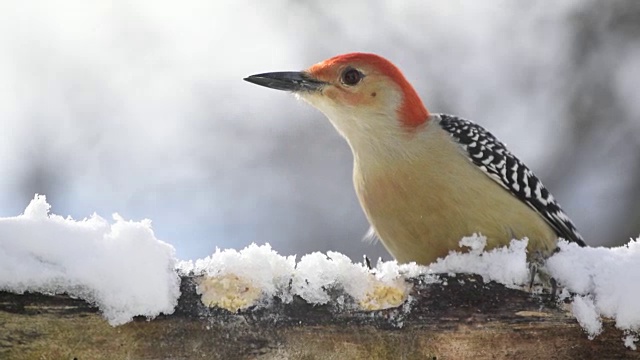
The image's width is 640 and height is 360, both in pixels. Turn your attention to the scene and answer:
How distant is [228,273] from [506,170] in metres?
2.07

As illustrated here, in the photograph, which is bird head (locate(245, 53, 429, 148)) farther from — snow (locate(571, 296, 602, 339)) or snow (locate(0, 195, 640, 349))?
snow (locate(571, 296, 602, 339))

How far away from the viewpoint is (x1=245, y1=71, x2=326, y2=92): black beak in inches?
206

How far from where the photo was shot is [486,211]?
4.63 m

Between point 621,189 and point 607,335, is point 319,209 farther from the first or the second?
point 607,335

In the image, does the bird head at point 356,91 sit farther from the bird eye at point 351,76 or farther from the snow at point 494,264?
the snow at point 494,264

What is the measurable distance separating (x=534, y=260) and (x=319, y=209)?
4.99 meters

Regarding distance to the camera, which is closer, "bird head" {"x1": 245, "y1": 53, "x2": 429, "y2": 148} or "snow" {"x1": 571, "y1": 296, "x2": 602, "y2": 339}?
"snow" {"x1": 571, "y1": 296, "x2": 602, "y2": 339}

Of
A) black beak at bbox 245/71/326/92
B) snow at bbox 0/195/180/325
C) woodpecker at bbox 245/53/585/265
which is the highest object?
black beak at bbox 245/71/326/92

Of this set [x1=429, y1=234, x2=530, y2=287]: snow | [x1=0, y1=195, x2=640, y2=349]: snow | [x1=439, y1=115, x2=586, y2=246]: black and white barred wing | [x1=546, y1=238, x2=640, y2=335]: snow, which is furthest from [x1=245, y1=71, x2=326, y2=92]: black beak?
[x1=546, y1=238, x2=640, y2=335]: snow

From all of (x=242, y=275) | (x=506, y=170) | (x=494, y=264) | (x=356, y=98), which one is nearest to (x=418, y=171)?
(x=506, y=170)

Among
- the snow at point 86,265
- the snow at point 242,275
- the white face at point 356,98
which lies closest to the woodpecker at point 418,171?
the white face at point 356,98

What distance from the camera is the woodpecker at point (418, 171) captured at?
4.59 m

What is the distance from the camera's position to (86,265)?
3.23 meters

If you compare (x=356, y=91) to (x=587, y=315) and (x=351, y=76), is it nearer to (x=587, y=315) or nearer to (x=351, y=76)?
(x=351, y=76)
